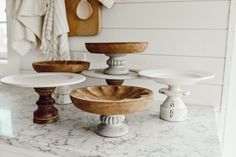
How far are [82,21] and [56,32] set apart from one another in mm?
150

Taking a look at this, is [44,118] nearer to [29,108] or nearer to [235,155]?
[29,108]

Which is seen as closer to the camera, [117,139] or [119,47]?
[117,139]

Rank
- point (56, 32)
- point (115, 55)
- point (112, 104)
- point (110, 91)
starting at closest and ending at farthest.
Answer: point (112, 104) < point (110, 91) < point (115, 55) < point (56, 32)

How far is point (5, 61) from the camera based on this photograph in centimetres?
164

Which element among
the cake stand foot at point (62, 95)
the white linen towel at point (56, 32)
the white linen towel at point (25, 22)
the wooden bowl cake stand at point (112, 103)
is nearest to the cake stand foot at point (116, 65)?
the wooden bowl cake stand at point (112, 103)

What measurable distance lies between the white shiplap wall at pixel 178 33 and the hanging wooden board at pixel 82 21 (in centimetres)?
4

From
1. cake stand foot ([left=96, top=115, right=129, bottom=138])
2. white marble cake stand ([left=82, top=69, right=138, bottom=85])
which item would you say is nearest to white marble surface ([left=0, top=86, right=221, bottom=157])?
cake stand foot ([left=96, top=115, right=129, bottom=138])

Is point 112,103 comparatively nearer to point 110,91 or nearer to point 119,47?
point 110,91

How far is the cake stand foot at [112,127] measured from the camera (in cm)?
82

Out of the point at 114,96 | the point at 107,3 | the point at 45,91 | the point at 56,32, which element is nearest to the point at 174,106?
the point at 114,96

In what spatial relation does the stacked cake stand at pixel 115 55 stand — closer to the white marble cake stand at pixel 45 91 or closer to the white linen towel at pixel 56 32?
the white marble cake stand at pixel 45 91

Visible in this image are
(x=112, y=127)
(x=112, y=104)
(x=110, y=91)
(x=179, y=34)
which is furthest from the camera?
(x=179, y=34)

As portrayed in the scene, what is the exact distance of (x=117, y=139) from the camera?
0.81m

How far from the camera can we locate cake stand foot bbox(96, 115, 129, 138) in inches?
32.2
